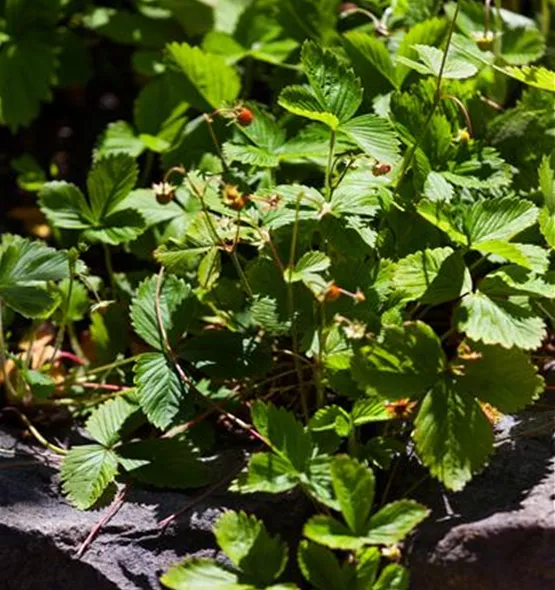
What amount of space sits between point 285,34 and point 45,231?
2.19 feet

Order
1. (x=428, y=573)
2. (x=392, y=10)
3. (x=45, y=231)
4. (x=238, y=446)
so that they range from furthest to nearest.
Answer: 1. (x=45, y=231)
2. (x=392, y=10)
3. (x=238, y=446)
4. (x=428, y=573)

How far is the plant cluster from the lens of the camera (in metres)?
1.53

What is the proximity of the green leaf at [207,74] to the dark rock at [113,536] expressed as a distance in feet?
2.54

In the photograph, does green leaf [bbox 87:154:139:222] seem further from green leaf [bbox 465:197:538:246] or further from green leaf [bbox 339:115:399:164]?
green leaf [bbox 465:197:538:246]

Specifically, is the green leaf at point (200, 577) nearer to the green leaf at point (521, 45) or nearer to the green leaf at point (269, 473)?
the green leaf at point (269, 473)

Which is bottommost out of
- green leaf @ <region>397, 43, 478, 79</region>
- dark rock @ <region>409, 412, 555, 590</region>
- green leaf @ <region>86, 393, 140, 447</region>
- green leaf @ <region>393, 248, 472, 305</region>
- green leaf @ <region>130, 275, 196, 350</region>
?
dark rock @ <region>409, 412, 555, 590</region>

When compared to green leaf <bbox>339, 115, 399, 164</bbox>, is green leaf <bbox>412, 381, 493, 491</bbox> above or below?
below

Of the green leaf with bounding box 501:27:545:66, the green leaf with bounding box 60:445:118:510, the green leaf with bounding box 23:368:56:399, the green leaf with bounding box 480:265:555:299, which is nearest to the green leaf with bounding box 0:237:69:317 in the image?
the green leaf with bounding box 23:368:56:399

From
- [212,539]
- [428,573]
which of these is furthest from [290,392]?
[428,573]

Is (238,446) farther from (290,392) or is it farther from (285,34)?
(285,34)

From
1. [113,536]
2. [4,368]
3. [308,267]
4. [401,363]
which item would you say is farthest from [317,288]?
[4,368]

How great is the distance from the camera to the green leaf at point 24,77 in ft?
7.80

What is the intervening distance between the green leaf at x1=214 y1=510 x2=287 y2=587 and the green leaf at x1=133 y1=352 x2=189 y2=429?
252 millimetres

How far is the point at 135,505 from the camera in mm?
1734
